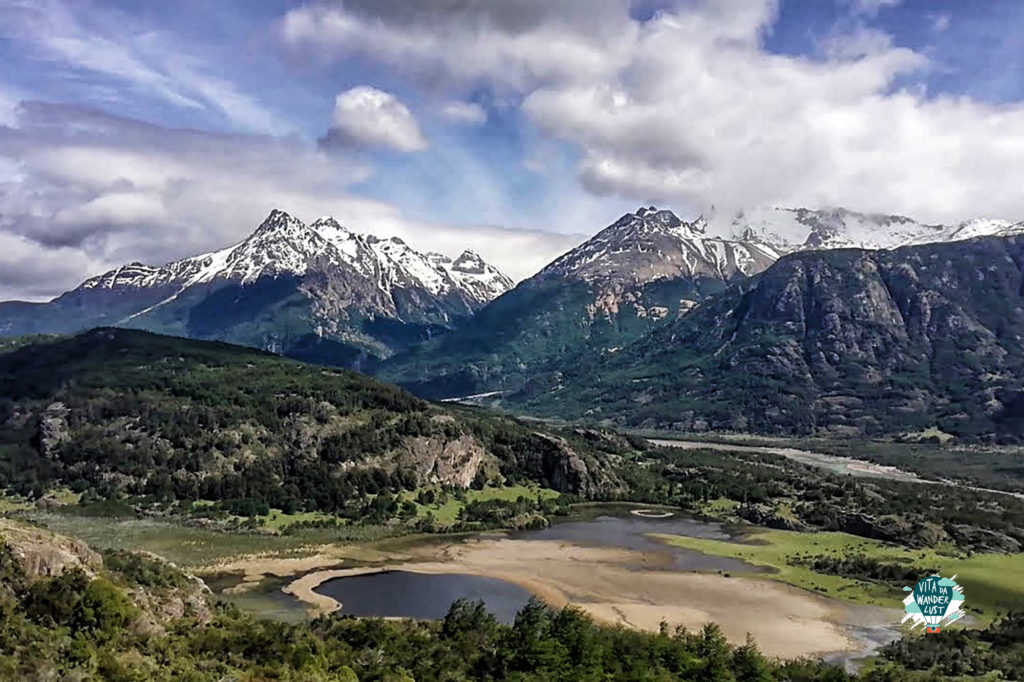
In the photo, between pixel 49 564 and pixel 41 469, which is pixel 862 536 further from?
pixel 41 469

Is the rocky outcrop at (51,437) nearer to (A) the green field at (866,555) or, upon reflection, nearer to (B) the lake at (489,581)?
(B) the lake at (489,581)

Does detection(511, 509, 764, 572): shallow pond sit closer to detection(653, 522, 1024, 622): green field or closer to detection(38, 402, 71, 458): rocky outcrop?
detection(653, 522, 1024, 622): green field

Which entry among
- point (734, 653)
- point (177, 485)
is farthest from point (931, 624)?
point (177, 485)

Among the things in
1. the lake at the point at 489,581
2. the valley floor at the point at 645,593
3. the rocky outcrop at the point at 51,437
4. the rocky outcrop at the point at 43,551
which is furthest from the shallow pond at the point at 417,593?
the rocky outcrop at the point at 51,437

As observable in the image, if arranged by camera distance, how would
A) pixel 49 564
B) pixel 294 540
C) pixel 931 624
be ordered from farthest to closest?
pixel 294 540
pixel 931 624
pixel 49 564

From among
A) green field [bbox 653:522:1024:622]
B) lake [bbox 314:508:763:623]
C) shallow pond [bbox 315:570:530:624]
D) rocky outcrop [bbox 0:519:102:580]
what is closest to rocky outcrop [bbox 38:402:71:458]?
lake [bbox 314:508:763:623]
